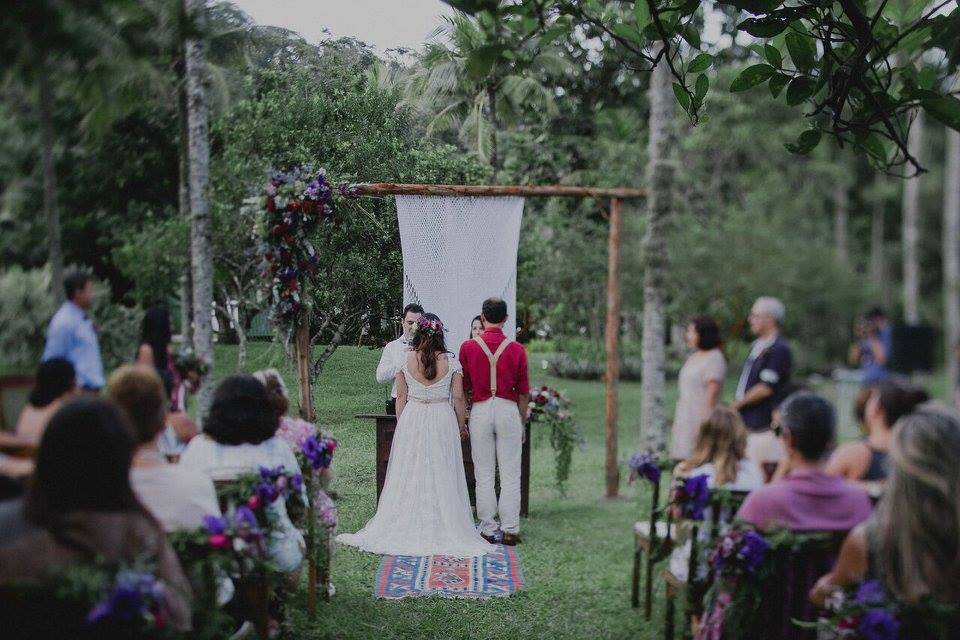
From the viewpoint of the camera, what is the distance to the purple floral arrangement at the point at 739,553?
10.7 ft

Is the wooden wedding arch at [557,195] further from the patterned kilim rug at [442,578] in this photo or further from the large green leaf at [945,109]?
the large green leaf at [945,109]

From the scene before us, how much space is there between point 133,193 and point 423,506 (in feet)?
8.42

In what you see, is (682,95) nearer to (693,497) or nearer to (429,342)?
(693,497)

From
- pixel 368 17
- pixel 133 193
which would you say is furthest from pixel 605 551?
pixel 133 193

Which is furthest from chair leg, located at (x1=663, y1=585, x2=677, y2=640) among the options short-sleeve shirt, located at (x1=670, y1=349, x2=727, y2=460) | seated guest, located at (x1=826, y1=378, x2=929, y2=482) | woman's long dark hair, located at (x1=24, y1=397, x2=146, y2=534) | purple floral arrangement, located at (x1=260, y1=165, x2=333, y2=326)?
woman's long dark hair, located at (x1=24, y1=397, x2=146, y2=534)

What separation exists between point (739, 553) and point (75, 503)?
210cm

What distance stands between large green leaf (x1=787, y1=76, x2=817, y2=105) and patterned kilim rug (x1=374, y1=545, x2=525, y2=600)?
Answer: 3.33m

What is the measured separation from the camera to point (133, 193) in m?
A: 3.38

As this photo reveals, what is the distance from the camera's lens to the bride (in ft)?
17.2

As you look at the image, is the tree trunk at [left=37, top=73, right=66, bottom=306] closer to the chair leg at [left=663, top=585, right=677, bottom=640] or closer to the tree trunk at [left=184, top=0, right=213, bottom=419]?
the tree trunk at [left=184, top=0, right=213, bottom=419]

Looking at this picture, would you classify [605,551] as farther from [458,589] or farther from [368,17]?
[368,17]

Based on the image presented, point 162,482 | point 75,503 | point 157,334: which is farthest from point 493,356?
point 75,503

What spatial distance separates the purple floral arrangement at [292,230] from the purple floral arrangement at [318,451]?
29.1 inches

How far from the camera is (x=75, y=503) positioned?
2.18 meters
